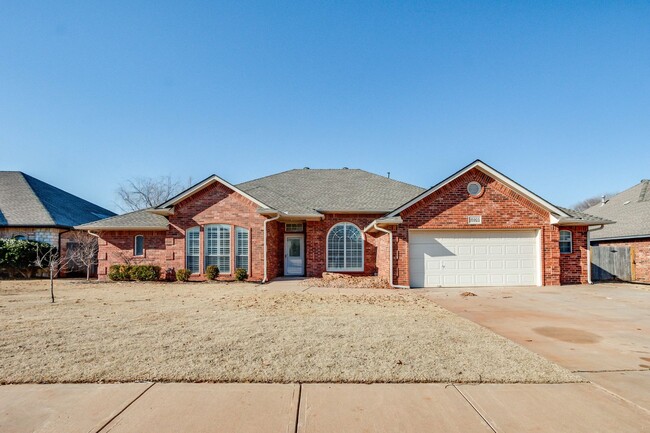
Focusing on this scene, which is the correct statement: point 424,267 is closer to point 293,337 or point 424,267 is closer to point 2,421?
point 293,337

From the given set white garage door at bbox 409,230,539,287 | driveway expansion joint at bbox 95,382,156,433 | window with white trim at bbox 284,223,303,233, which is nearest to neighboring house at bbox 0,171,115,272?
window with white trim at bbox 284,223,303,233

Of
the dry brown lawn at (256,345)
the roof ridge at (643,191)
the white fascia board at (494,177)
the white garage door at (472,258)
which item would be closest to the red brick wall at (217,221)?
the white fascia board at (494,177)

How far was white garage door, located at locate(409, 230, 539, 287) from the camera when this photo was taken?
15039 mm

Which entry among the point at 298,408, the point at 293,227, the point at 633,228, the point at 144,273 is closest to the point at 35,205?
the point at 144,273

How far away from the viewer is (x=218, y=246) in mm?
17328

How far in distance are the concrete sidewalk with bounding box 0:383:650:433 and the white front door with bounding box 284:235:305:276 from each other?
1502cm

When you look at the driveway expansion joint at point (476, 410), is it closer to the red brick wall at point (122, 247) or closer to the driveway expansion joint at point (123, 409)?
the driveway expansion joint at point (123, 409)

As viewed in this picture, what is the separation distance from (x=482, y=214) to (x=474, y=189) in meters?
1.10

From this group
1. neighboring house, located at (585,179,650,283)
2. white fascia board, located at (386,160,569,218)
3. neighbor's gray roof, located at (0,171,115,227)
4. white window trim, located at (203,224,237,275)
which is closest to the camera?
white fascia board, located at (386,160,569,218)

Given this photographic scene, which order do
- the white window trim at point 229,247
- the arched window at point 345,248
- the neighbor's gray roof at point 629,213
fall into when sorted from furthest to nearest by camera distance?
the neighbor's gray roof at point 629,213
the arched window at point 345,248
the white window trim at point 229,247

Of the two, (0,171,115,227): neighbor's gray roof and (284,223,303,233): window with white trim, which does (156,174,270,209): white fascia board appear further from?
(0,171,115,227): neighbor's gray roof

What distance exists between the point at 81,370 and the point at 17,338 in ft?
8.72

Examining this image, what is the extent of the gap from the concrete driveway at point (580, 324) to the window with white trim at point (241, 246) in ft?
27.5

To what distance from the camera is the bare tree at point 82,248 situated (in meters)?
20.5
